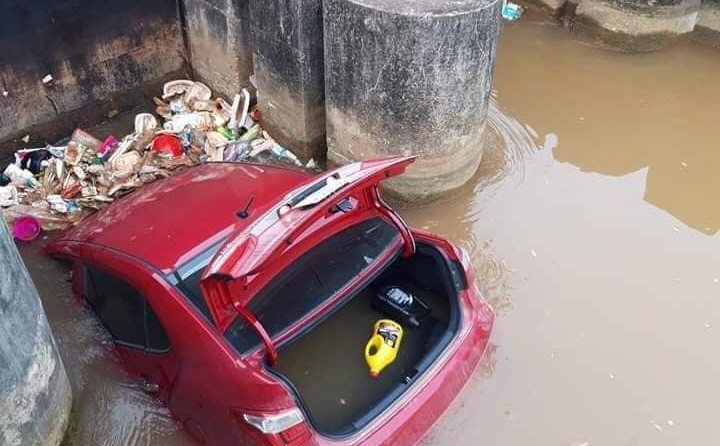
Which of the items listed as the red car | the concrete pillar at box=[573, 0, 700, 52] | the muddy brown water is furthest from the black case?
the concrete pillar at box=[573, 0, 700, 52]

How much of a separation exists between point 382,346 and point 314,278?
22.9 inches

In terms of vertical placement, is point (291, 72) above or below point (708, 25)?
above

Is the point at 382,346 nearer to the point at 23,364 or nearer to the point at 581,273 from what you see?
the point at 23,364

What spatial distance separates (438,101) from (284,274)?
6.93 feet

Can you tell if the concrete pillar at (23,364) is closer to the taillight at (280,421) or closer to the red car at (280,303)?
the red car at (280,303)

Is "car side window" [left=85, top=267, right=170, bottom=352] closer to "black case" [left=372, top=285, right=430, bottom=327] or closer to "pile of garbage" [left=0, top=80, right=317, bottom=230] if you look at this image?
"black case" [left=372, top=285, right=430, bottom=327]

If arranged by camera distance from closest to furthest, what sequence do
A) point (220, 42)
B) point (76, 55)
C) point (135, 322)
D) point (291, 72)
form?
1. point (135, 322)
2. point (291, 72)
3. point (76, 55)
4. point (220, 42)

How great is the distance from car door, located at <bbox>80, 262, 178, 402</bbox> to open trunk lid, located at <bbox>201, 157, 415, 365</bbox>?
1.50 feet

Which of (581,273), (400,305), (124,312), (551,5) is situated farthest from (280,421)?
(551,5)

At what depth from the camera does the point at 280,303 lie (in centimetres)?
323

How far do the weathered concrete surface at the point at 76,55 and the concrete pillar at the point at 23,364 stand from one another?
302 cm

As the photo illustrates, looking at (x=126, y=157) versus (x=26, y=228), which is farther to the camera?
(x=126, y=157)

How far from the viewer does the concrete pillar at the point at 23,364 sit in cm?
304

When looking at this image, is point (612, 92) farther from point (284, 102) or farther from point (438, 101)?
point (284, 102)
